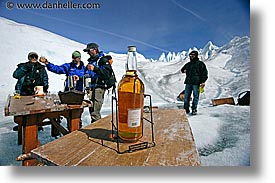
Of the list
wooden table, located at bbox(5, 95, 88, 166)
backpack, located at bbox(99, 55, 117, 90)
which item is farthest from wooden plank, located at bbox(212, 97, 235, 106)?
wooden table, located at bbox(5, 95, 88, 166)

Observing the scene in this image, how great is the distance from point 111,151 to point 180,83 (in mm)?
653

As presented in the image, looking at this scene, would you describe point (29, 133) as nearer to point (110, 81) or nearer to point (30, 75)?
point (30, 75)

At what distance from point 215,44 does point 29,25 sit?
2.58 feet

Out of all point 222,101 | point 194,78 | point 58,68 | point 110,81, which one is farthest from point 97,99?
point 222,101

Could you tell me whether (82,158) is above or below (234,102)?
below

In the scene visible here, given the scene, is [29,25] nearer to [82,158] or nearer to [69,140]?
[69,140]

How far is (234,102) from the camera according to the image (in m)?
1.14

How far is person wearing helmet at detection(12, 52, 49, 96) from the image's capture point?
1.13m

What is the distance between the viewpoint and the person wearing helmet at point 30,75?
44.3 inches

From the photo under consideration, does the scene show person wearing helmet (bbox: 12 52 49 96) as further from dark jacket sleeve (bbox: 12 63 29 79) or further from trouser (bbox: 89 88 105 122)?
trouser (bbox: 89 88 105 122)

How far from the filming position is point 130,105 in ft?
2.01

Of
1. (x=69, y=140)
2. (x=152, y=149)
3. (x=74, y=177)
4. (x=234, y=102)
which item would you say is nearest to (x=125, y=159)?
(x=152, y=149)

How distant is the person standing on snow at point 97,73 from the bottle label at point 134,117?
1.70 ft

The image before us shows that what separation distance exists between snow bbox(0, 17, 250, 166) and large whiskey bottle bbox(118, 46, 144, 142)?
463mm
